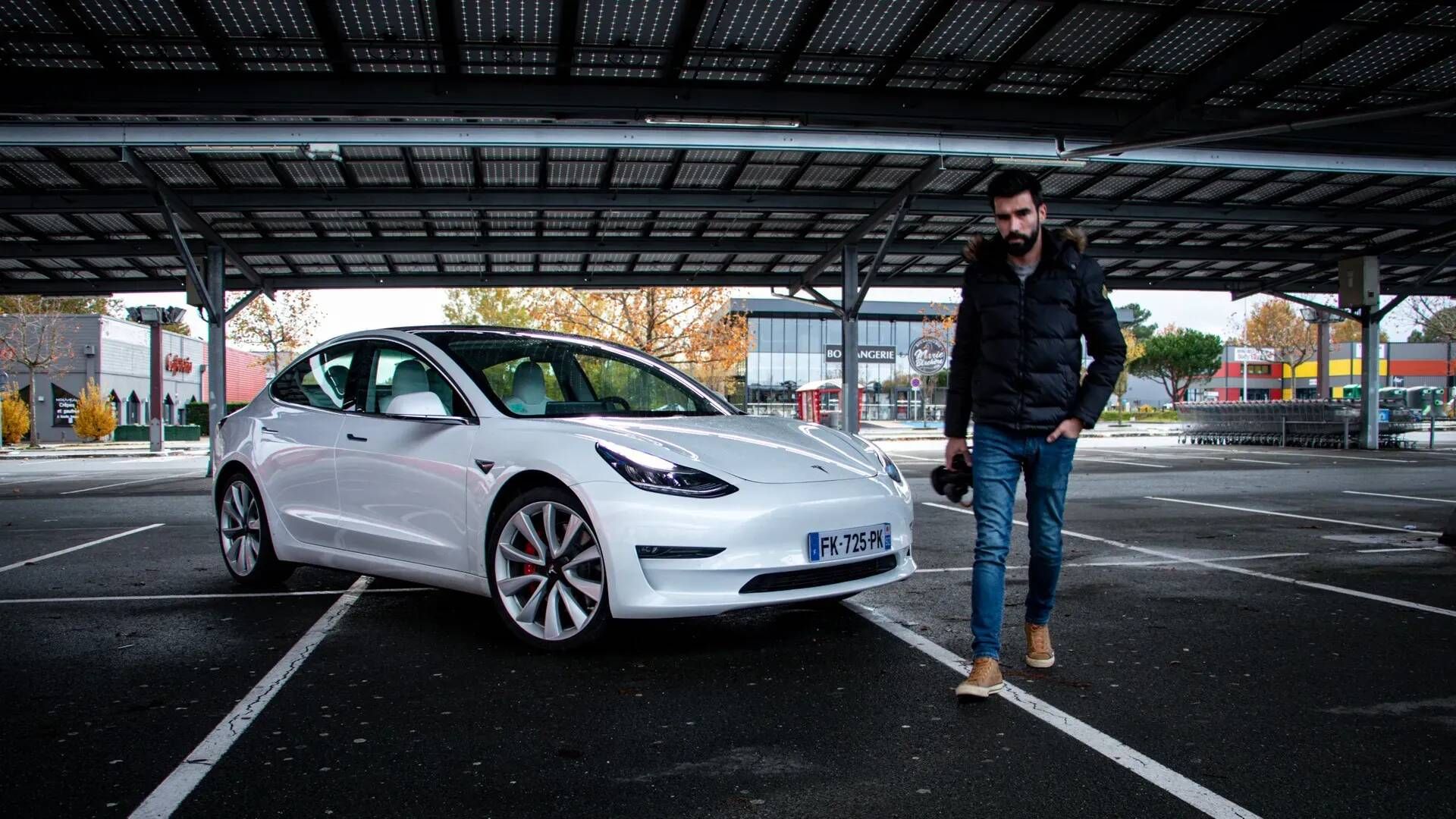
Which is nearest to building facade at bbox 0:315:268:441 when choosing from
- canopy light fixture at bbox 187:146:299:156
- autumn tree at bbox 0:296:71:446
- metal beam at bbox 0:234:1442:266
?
autumn tree at bbox 0:296:71:446

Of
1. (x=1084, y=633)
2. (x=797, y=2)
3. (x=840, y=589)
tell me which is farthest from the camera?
(x=797, y=2)

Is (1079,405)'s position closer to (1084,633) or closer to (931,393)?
(1084,633)

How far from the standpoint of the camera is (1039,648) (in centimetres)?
397

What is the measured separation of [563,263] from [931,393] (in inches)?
2089

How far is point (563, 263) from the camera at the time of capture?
878 inches

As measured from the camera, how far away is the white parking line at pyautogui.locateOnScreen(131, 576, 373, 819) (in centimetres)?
267

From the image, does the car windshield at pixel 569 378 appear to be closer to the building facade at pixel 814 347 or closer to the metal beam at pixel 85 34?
the metal beam at pixel 85 34

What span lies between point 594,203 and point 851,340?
6618 mm

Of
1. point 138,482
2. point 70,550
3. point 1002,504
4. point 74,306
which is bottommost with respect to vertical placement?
point 138,482

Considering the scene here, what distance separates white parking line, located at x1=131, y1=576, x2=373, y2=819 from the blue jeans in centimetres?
253

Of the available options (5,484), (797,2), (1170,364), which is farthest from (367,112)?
(1170,364)

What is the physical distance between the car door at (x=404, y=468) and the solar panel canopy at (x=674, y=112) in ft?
13.6

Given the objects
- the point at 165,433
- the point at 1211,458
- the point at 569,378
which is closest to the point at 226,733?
the point at 569,378

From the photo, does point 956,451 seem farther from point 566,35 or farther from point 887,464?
point 566,35
